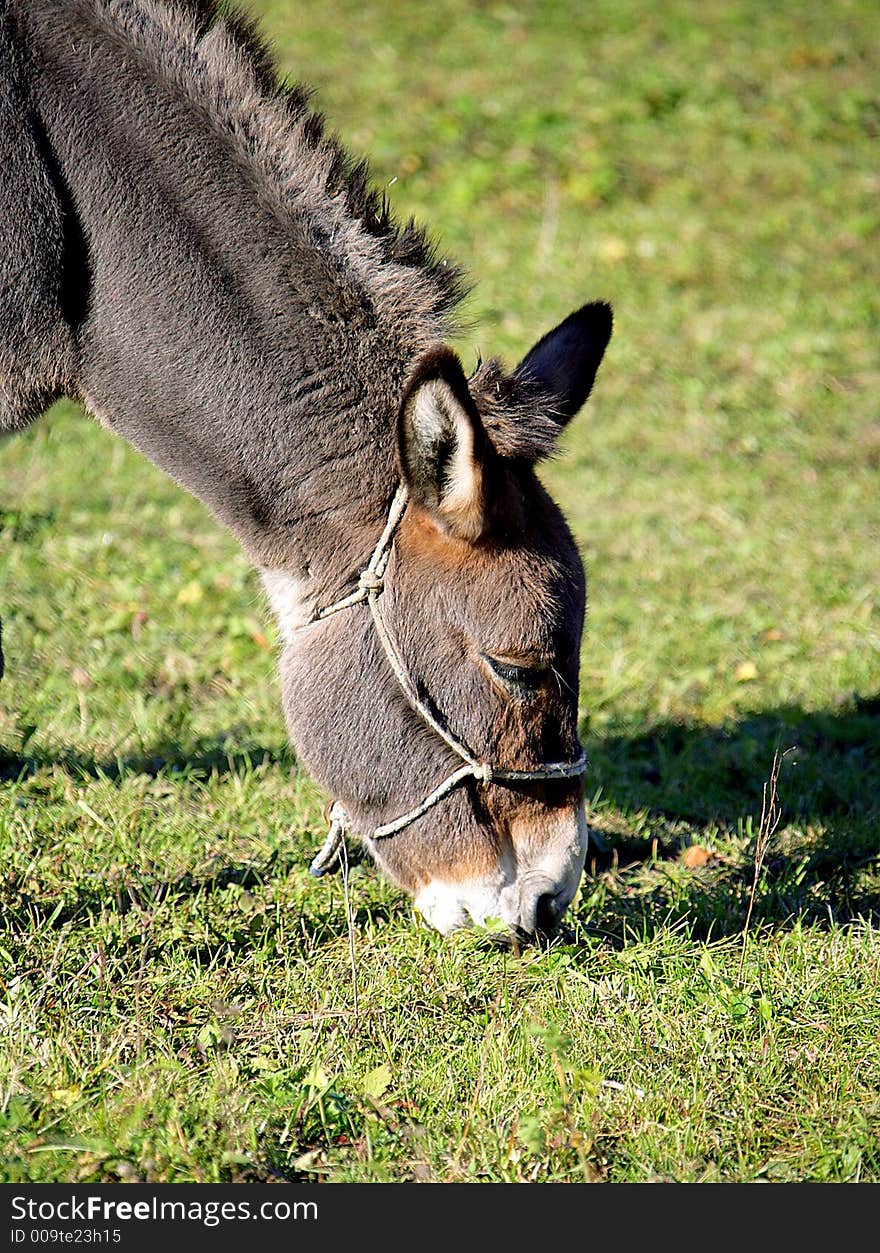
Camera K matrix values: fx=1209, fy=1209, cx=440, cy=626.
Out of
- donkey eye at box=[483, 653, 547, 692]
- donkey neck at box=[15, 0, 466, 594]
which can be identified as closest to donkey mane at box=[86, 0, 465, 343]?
donkey neck at box=[15, 0, 466, 594]

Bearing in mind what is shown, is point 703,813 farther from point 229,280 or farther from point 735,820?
point 229,280

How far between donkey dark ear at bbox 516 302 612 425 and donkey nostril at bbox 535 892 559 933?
1.22 meters

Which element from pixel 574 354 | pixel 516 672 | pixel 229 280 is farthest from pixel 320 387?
pixel 516 672

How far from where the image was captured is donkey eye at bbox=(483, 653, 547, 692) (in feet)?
9.25

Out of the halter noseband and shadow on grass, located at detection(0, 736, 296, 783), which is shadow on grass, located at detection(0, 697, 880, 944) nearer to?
shadow on grass, located at detection(0, 736, 296, 783)

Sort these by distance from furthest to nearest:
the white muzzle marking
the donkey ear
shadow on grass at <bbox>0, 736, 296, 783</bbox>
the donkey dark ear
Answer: shadow on grass at <bbox>0, 736, 296, 783</bbox> < the donkey dark ear < the white muzzle marking < the donkey ear

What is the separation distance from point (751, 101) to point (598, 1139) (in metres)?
10.6

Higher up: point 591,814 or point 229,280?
point 229,280

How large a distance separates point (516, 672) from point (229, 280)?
3.80 feet

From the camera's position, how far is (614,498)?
6.70 meters

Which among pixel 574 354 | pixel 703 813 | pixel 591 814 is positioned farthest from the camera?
pixel 703 813

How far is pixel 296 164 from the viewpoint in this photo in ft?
9.71

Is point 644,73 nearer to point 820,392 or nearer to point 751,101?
point 751,101

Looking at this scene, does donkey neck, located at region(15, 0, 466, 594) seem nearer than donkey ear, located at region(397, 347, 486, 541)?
No
